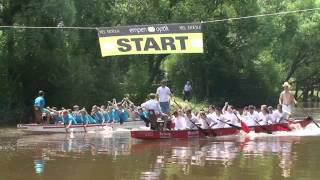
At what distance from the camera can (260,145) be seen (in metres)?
18.9

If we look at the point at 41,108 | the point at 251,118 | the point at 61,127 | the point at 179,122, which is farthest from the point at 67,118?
the point at 251,118

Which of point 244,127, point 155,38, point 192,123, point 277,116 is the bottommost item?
point 244,127

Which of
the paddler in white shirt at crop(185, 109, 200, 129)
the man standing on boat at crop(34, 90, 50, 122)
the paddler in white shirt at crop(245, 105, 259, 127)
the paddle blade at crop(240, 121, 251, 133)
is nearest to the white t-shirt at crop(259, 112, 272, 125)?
the paddler in white shirt at crop(245, 105, 259, 127)

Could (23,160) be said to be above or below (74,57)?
below

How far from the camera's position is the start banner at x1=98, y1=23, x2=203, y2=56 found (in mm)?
23453

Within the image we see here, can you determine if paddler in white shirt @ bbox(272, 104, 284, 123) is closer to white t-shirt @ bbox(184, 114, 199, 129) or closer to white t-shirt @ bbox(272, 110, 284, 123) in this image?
white t-shirt @ bbox(272, 110, 284, 123)

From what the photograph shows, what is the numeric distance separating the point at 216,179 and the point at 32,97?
69.1 ft

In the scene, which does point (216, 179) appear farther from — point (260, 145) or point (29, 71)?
point (29, 71)

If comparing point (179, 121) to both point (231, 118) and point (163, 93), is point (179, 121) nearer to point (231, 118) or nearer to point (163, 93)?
point (231, 118)

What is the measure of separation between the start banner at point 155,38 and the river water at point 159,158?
4.03 meters

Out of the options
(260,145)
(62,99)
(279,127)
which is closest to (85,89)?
(62,99)

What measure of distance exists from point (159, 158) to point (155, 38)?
9.01 meters

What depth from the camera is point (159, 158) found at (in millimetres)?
15531

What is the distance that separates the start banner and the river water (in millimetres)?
4027
